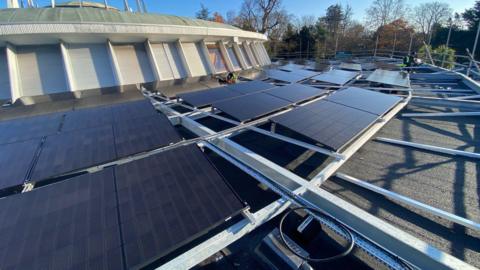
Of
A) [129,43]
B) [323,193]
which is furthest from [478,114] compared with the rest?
[129,43]

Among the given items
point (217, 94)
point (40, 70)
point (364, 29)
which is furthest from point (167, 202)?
point (364, 29)

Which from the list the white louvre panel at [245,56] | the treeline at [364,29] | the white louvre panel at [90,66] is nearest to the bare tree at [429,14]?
the treeline at [364,29]

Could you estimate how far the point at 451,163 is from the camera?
433cm

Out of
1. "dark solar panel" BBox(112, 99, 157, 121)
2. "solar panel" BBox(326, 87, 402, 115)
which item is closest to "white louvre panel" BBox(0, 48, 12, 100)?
"dark solar panel" BBox(112, 99, 157, 121)

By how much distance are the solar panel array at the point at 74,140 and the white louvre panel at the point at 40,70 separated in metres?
4.60

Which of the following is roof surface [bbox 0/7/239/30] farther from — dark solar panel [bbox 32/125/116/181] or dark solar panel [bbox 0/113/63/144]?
dark solar panel [bbox 32/125/116/181]

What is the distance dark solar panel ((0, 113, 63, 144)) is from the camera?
4.56 meters

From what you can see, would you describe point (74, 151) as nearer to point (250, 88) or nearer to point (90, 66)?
point (250, 88)

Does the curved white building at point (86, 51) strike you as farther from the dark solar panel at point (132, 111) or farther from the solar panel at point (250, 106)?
the solar panel at point (250, 106)

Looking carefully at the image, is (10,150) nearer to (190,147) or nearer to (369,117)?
(190,147)

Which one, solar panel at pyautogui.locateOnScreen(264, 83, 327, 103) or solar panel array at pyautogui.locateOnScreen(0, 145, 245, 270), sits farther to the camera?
solar panel at pyautogui.locateOnScreen(264, 83, 327, 103)

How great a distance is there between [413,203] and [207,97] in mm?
6101

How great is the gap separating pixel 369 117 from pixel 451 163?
73.7 inches

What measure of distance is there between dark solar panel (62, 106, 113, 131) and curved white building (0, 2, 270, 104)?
4.26 meters
